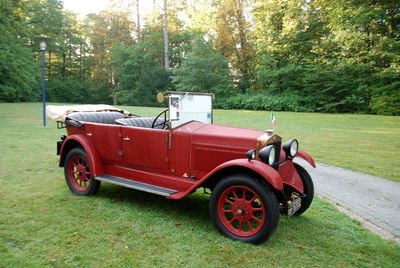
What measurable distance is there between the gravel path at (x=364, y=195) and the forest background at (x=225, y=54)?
52.4 ft

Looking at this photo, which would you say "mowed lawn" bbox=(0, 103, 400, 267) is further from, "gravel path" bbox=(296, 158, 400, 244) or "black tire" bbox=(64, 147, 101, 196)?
"gravel path" bbox=(296, 158, 400, 244)

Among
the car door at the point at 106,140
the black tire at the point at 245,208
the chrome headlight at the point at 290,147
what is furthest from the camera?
the car door at the point at 106,140

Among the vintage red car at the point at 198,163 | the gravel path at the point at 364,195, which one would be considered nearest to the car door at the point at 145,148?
the vintage red car at the point at 198,163

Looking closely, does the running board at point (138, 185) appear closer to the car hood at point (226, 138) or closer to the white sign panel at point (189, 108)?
the car hood at point (226, 138)

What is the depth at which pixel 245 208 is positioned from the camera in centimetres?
308

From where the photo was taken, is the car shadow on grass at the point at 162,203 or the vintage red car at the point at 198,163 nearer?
the vintage red car at the point at 198,163

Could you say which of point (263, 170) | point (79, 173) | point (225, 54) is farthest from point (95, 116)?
point (225, 54)

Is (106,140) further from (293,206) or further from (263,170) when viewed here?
(293,206)

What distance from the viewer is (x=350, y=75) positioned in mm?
23203

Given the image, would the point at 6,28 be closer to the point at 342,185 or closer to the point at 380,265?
the point at 342,185

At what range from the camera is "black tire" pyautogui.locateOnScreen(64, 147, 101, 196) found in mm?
4387

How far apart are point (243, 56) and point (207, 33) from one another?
6157 millimetres

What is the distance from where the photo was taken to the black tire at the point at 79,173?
4.39 m

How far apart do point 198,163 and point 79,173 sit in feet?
7.67
